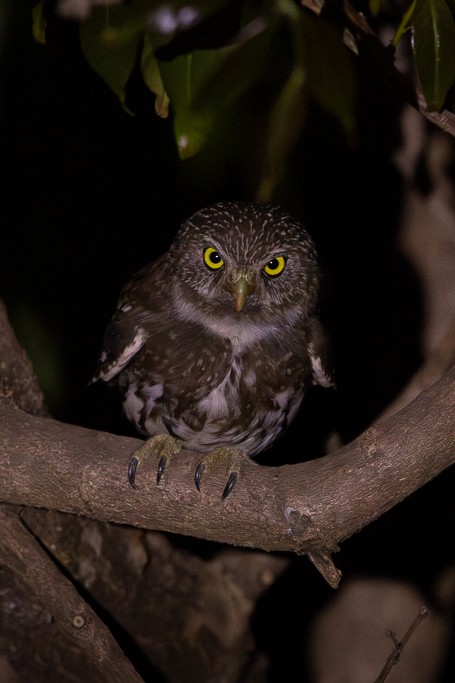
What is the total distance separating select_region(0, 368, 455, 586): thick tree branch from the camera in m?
2.27

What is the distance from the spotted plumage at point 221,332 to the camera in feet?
10.5

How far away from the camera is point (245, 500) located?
2.47 meters

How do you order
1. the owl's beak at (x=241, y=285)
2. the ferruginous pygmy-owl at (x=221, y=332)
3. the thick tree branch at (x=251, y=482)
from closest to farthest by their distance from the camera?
the thick tree branch at (x=251, y=482)
the owl's beak at (x=241, y=285)
the ferruginous pygmy-owl at (x=221, y=332)

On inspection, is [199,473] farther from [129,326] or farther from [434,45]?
[434,45]

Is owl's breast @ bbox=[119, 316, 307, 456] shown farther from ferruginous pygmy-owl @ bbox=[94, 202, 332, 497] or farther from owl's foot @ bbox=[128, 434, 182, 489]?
owl's foot @ bbox=[128, 434, 182, 489]

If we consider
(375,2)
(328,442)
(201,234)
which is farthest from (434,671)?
(375,2)

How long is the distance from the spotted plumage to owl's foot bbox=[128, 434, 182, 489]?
44 cm

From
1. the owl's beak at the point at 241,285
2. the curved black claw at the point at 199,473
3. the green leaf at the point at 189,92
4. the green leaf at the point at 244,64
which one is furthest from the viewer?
the owl's beak at the point at 241,285

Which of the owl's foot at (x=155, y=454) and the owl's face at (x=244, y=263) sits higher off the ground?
the owl's face at (x=244, y=263)

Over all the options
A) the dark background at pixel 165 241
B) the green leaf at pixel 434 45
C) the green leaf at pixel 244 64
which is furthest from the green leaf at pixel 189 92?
the dark background at pixel 165 241

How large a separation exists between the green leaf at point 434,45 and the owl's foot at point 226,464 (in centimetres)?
110

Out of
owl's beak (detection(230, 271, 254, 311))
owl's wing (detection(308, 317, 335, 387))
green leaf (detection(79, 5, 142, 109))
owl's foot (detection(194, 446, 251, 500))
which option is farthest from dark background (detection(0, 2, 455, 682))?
green leaf (detection(79, 5, 142, 109))

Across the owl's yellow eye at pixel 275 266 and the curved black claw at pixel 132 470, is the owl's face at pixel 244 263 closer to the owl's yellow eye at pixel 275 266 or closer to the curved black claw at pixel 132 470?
the owl's yellow eye at pixel 275 266

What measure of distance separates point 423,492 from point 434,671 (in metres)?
0.75
